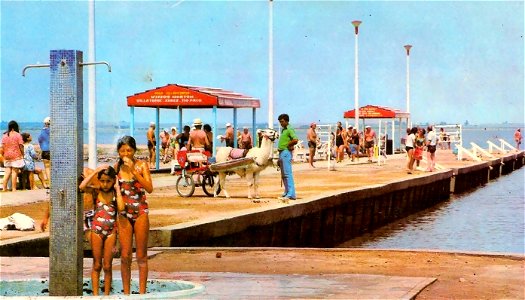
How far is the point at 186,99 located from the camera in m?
33.9

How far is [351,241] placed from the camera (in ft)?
85.9

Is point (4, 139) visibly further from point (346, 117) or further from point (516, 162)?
point (516, 162)

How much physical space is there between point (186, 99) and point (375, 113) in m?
30.0

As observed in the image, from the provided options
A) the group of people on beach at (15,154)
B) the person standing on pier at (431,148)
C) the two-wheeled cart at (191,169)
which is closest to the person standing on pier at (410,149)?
the person standing on pier at (431,148)

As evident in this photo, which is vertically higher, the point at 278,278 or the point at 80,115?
the point at 80,115

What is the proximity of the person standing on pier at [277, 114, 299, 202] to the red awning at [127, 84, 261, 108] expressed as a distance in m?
11.3

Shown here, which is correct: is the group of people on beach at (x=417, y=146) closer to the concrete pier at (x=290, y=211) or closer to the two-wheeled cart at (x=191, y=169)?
the concrete pier at (x=290, y=211)

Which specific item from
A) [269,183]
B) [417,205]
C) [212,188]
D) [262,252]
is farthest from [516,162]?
[262,252]

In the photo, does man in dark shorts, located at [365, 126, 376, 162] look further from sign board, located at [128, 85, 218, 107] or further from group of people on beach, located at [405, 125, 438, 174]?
sign board, located at [128, 85, 218, 107]

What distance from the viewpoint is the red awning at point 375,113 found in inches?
2397

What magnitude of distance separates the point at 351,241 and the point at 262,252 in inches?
467

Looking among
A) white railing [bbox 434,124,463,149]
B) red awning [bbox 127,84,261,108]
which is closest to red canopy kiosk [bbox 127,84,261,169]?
red awning [bbox 127,84,261,108]

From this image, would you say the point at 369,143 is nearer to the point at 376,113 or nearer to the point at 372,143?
the point at 372,143

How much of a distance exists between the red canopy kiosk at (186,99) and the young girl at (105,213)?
2329 centimetres
